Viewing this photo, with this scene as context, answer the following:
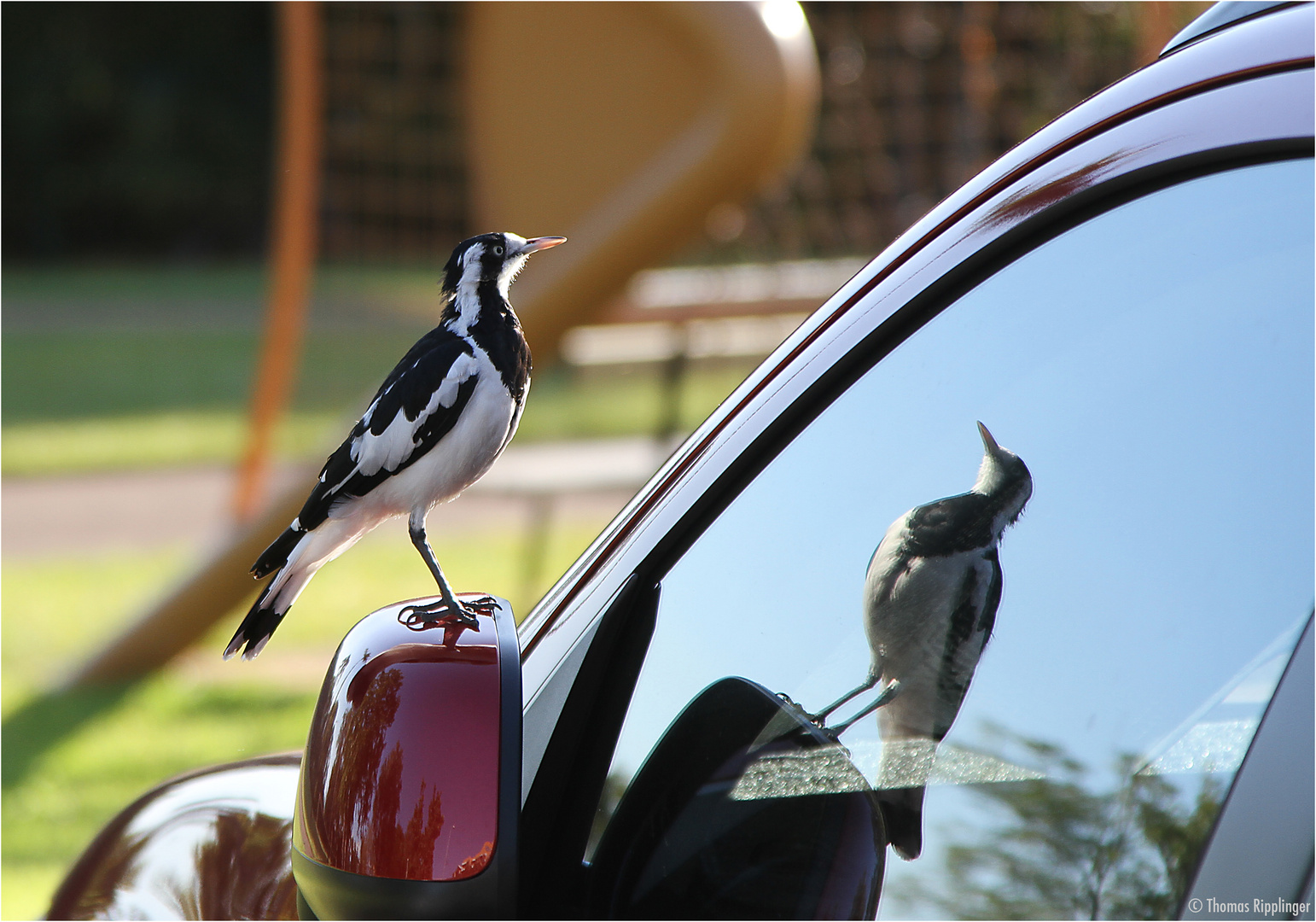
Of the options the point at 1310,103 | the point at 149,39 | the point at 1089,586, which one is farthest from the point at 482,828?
the point at 149,39

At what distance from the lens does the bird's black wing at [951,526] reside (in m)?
1.09

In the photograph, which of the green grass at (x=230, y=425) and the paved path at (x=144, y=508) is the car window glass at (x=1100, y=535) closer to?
the paved path at (x=144, y=508)

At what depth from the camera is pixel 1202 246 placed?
983mm

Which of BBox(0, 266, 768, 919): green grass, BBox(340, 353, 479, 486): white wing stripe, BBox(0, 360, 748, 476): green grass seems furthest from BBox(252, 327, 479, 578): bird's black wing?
BBox(0, 360, 748, 476): green grass

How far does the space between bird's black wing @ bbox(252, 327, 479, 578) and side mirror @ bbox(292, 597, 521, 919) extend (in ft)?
0.47

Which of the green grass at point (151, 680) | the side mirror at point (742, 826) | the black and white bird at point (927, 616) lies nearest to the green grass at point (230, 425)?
the green grass at point (151, 680)

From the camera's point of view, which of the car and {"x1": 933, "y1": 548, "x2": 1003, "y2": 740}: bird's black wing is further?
{"x1": 933, "y1": 548, "x2": 1003, "y2": 740}: bird's black wing

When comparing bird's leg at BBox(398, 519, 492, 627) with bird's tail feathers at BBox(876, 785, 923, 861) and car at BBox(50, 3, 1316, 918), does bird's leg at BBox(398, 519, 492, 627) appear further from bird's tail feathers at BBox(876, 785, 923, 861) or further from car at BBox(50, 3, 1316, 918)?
bird's tail feathers at BBox(876, 785, 923, 861)

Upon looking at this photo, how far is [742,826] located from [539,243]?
1.77 feet

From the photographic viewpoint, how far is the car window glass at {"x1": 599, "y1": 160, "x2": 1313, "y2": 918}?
3.00 feet

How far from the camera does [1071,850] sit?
98 centimetres

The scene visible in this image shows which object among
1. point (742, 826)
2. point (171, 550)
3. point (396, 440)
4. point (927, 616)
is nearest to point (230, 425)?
point (171, 550)

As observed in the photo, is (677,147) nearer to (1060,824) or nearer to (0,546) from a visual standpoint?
(1060,824)

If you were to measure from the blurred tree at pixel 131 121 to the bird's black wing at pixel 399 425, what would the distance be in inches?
860
